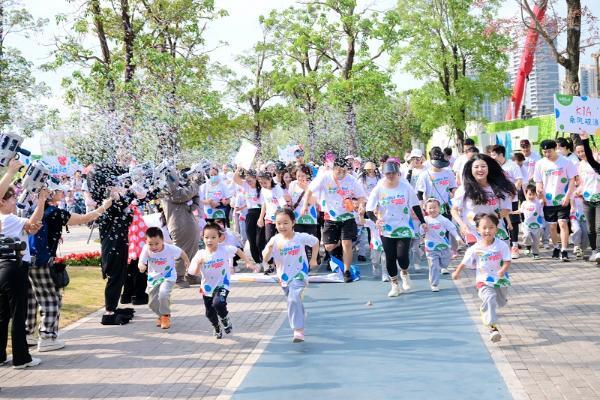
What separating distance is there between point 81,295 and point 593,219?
8.08 meters

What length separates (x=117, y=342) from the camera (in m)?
8.02

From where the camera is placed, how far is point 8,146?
20.0ft

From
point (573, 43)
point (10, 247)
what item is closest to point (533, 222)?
point (573, 43)

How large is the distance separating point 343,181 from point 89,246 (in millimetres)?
10854

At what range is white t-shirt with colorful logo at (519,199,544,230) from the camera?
42.8ft

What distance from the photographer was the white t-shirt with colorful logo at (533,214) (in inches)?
514

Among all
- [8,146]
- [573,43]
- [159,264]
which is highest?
[573,43]

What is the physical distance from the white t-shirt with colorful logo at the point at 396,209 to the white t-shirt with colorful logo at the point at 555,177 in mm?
3128

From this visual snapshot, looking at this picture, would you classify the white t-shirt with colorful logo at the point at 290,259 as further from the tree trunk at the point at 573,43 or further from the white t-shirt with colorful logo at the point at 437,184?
the tree trunk at the point at 573,43

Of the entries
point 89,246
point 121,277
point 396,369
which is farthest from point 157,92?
point 396,369

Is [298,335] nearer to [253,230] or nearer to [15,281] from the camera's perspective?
[15,281]

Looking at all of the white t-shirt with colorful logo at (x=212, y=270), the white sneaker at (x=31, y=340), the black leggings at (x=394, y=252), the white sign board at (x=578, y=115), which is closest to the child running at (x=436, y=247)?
the black leggings at (x=394, y=252)

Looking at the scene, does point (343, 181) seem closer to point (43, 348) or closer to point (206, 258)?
point (206, 258)

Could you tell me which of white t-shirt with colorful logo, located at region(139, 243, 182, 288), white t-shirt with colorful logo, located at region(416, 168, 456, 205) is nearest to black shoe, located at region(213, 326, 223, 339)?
white t-shirt with colorful logo, located at region(139, 243, 182, 288)
